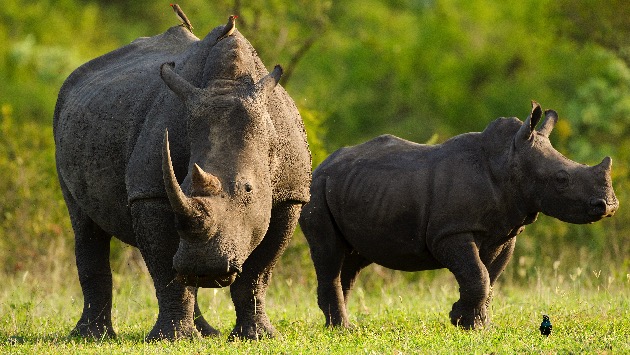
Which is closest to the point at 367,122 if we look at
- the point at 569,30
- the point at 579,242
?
the point at 569,30

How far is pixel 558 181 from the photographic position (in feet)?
32.6

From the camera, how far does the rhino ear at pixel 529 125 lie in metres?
10.1

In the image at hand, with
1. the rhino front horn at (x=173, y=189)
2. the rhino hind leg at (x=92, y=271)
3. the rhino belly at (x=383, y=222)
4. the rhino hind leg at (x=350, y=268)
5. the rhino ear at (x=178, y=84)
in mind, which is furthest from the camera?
the rhino hind leg at (x=350, y=268)

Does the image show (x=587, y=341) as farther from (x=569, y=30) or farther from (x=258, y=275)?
(x=569, y=30)

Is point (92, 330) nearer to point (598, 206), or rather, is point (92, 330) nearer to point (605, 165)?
point (598, 206)

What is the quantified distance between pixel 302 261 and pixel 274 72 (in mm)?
7038

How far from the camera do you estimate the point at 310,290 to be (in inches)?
571

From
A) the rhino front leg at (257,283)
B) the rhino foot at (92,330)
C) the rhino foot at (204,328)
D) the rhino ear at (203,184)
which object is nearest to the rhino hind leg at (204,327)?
the rhino foot at (204,328)

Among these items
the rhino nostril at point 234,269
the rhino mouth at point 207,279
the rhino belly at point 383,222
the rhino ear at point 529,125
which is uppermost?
the rhino ear at point 529,125

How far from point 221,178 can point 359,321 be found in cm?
318

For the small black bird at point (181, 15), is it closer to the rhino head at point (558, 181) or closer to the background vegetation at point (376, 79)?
the rhino head at point (558, 181)

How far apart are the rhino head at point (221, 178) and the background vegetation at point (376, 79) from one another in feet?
17.5

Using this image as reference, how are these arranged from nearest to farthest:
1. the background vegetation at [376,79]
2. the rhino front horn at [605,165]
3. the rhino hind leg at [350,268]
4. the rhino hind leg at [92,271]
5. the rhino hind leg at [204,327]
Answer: the rhino front horn at [605,165] → the rhino hind leg at [204,327] → the rhino hind leg at [92,271] → the rhino hind leg at [350,268] → the background vegetation at [376,79]

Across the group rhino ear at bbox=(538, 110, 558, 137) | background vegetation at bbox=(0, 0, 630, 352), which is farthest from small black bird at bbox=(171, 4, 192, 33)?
background vegetation at bbox=(0, 0, 630, 352)
